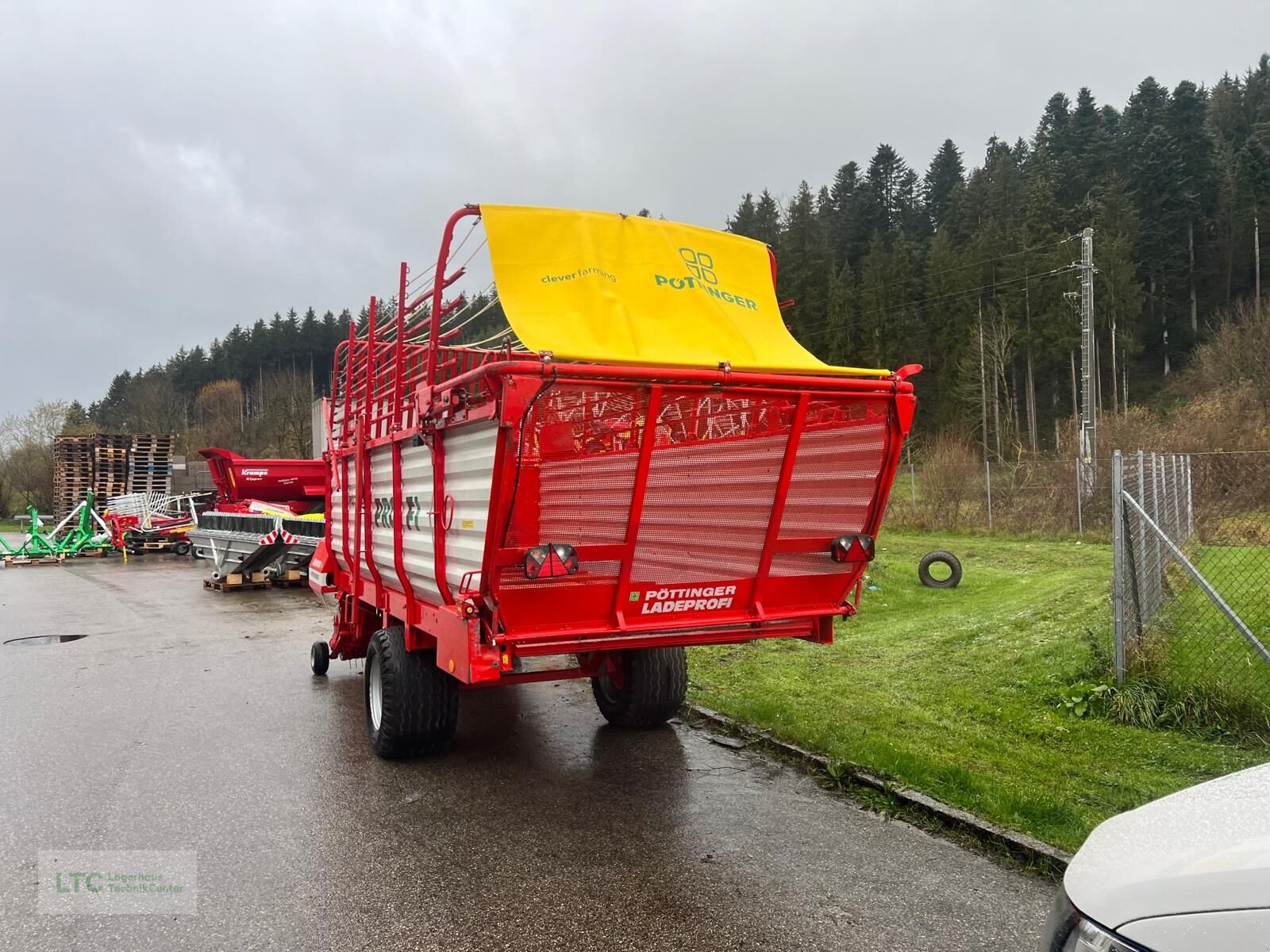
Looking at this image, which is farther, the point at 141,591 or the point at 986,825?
the point at 141,591

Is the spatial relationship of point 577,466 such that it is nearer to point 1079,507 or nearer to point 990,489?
point 1079,507

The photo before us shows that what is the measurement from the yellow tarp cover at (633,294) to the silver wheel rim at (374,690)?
2.78 metres

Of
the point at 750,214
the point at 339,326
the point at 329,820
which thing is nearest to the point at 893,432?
the point at 329,820

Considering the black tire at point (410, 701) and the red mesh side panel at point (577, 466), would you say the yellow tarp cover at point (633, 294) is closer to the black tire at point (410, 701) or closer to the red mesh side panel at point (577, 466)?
the red mesh side panel at point (577, 466)

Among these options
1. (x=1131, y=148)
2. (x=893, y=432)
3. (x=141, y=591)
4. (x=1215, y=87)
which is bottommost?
(x=141, y=591)

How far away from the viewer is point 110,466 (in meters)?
30.2

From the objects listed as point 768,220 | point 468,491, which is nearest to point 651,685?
point 468,491

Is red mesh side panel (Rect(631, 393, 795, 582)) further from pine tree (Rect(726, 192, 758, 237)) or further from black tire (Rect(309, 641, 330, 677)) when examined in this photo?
pine tree (Rect(726, 192, 758, 237))

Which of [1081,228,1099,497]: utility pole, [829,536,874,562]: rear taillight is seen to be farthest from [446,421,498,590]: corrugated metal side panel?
[1081,228,1099,497]: utility pole

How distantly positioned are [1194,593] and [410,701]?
822 centimetres

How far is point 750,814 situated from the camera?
15.3 feet

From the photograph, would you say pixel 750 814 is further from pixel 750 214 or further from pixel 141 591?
pixel 750 214

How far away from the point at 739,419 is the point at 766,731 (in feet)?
8.58

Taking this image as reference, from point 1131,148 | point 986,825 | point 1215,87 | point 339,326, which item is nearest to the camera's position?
point 986,825
